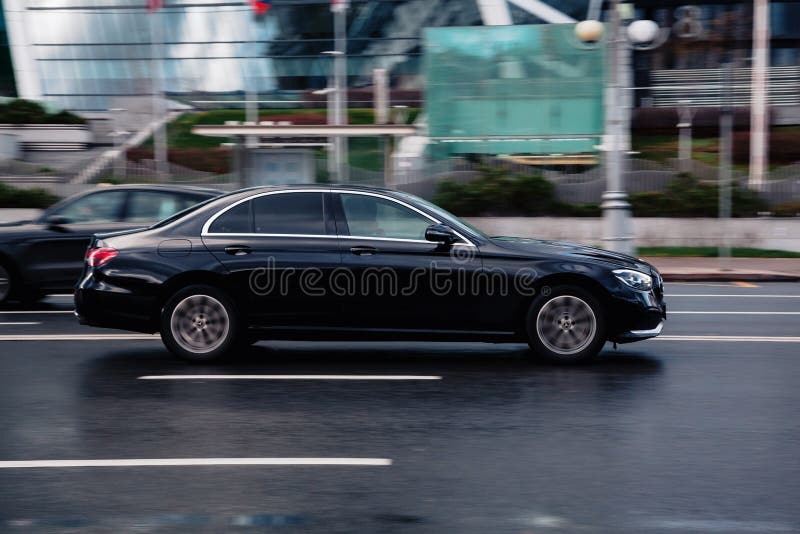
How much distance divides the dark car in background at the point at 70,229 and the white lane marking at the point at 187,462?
23.3 ft

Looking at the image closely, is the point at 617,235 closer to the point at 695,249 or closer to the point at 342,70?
the point at 695,249

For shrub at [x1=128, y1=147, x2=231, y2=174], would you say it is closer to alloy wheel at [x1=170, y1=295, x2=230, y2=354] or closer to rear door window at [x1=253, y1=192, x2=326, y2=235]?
rear door window at [x1=253, y1=192, x2=326, y2=235]

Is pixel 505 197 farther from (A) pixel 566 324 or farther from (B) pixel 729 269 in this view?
(A) pixel 566 324

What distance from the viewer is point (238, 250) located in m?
9.02

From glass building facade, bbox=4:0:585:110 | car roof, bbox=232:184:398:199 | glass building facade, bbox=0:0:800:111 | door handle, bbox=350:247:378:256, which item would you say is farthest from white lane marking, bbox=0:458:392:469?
glass building facade, bbox=4:0:585:110

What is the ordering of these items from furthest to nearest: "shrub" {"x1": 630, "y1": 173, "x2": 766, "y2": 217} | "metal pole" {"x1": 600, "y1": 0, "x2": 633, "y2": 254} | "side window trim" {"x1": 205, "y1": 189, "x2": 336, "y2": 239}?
"shrub" {"x1": 630, "y1": 173, "x2": 766, "y2": 217}, "metal pole" {"x1": 600, "y1": 0, "x2": 633, "y2": 254}, "side window trim" {"x1": 205, "y1": 189, "x2": 336, "y2": 239}

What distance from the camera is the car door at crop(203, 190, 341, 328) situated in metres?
8.98

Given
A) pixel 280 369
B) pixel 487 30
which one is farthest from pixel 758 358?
pixel 487 30

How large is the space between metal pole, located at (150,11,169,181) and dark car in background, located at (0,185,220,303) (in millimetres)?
22940

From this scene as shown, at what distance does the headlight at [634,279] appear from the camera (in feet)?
29.2

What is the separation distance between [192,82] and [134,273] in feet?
147

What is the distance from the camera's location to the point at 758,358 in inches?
368

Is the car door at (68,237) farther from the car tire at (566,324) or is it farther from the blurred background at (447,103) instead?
the blurred background at (447,103)

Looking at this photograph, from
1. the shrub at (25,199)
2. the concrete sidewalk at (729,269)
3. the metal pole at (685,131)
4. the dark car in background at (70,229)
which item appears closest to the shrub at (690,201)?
the concrete sidewalk at (729,269)
